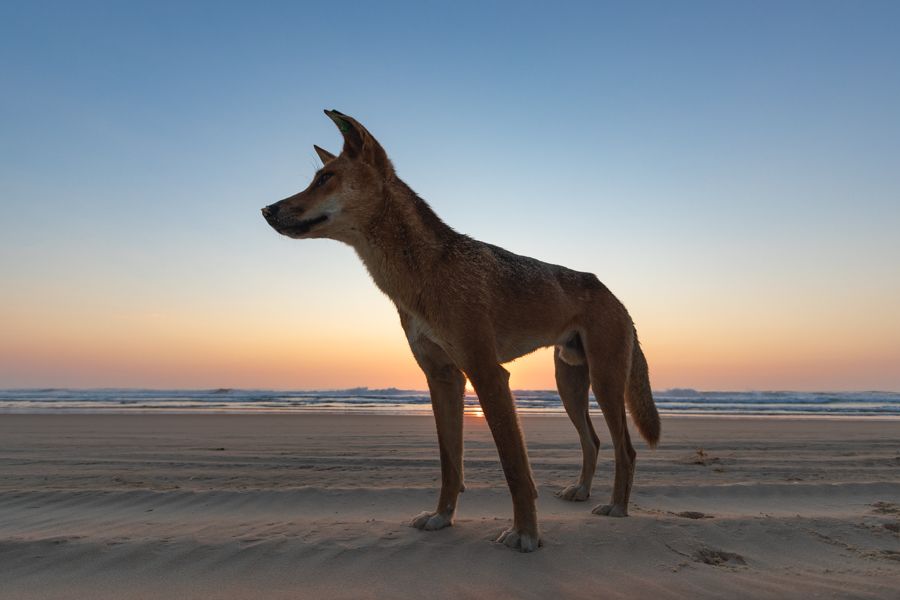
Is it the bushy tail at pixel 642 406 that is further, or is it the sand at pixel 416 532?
the bushy tail at pixel 642 406

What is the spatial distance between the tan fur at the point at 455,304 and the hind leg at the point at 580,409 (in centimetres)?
78

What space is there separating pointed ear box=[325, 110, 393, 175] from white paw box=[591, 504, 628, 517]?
3364 millimetres

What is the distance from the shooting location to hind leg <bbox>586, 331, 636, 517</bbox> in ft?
16.0

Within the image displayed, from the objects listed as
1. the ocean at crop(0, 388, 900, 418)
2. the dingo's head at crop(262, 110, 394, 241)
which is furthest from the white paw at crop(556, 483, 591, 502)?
the ocean at crop(0, 388, 900, 418)

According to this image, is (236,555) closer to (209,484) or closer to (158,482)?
(209,484)

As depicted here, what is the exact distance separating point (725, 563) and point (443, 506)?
2.03 m

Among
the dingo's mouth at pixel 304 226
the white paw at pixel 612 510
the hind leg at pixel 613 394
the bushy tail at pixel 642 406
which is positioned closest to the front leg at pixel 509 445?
the white paw at pixel 612 510

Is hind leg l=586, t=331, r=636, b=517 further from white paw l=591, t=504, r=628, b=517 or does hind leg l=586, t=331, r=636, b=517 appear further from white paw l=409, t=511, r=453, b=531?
white paw l=409, t=511, r=453, b=531

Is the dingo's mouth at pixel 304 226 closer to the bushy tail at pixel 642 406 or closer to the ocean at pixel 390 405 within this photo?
the bushy tail at pixel 642 406

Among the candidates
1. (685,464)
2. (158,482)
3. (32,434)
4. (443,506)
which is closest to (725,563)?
(443,506)

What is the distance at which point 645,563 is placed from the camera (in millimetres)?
3562

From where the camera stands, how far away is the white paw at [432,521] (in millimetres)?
4254

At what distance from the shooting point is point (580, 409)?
5805 millimetres

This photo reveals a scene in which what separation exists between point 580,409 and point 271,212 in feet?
12.2
